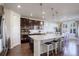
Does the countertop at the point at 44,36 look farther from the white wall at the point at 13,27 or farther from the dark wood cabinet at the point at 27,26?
the white wall at the point at 13,27

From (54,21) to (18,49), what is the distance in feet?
3.92

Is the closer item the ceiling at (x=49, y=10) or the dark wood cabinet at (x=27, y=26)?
the ceiling at (x=49, y=10)

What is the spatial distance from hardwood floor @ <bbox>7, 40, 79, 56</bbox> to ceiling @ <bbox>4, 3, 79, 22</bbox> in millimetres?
697

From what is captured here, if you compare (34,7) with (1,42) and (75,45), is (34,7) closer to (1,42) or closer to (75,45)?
(1,42)

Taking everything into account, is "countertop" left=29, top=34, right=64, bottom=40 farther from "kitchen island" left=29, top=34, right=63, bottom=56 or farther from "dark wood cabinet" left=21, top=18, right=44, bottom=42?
"dark wood cabinet" left=21, top=18, right=44, bottom=42

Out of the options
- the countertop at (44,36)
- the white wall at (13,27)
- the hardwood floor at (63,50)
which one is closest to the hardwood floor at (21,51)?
the hardwood floor at (63,50)

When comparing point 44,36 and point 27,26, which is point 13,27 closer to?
point 27,26

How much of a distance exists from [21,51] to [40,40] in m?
0.58

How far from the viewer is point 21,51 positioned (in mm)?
2996

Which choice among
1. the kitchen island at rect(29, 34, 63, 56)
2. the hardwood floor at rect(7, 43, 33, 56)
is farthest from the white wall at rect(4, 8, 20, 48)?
the kitchen island at rect(29, 34, 63, 56)

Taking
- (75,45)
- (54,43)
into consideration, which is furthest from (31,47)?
(75,45)

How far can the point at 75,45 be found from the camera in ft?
10.1

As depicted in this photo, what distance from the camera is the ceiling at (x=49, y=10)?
2.86 meters

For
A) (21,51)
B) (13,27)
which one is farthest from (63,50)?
(13,27)
